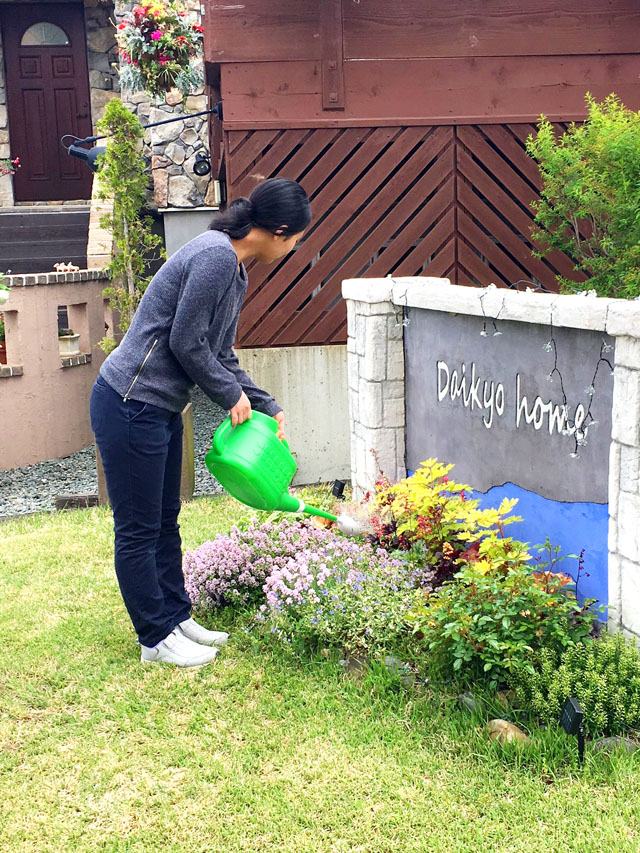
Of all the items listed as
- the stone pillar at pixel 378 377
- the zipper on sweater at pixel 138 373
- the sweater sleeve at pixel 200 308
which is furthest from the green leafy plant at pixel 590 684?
the stone pillar at pixel 378 377

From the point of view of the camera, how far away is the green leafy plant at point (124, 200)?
8430mm

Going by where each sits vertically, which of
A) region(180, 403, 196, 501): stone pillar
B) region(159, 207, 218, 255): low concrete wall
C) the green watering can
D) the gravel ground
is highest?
region(159, 207, 218, 255): low concrete wall

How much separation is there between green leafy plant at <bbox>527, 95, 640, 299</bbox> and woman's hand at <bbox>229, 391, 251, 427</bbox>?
3082 mm

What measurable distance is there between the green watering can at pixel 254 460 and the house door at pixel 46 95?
39.1ft

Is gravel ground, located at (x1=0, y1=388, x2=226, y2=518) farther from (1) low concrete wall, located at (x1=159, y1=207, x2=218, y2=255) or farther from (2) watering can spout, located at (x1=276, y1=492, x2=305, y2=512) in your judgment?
(1) low concrete wall, located at (x1=159, y1=207, x2=218, y2=255)

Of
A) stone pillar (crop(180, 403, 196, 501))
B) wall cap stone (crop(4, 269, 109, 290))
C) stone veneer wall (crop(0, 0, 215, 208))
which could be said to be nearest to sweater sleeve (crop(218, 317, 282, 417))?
stone pillar (crop(180, 403, 196, 501))

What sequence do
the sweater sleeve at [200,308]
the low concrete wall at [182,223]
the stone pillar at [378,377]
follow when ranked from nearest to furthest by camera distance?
1. the sweater sleeve at [200,308]
2. the stone pillar at [378,377]
3. the low concrete wall at [182,223]

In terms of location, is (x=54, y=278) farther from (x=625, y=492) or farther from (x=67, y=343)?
(x=625, y=492)

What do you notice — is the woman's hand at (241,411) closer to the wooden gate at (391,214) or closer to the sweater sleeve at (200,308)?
the sweater sleeve at (200,308)

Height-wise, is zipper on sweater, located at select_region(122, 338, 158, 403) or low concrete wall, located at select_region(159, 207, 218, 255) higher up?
low concrete wall, located at select_region(159, 207, 218, 255)

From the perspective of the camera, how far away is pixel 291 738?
3.16 meters

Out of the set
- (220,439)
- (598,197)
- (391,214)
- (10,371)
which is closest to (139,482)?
(220,439)

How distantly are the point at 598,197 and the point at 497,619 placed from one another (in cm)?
371

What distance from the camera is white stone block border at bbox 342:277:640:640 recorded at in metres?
3.12
